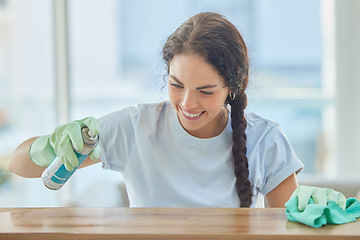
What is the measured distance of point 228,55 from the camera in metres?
1.31

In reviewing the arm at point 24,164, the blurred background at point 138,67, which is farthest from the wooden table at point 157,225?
the blurred background at point 138,67

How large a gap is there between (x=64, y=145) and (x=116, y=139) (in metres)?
0.39

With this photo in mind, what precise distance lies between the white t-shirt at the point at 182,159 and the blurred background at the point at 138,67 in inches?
60.4

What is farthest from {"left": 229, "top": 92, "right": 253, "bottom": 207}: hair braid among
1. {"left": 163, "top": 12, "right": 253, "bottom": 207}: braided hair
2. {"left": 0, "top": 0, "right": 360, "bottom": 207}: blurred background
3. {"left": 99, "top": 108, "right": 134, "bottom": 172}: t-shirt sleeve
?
{"left": 0, "top": 0, "right": 360, "bottom": 207}: blurred background

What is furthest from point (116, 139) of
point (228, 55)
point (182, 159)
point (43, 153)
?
point (228, 55)

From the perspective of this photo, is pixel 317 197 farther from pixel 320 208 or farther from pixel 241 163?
pixel 241 163

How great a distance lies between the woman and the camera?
1.36 meters

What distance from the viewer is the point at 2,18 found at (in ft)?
9.55

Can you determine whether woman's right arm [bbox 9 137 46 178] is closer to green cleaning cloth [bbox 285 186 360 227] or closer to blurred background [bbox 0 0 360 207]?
green cleaning cloth [bbox 285 186 360 227]

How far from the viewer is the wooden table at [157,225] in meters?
0.89

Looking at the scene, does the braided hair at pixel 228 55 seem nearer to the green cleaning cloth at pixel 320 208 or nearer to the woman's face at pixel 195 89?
the woman's face at pixel 195 89

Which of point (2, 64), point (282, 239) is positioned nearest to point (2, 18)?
point (2, 64)

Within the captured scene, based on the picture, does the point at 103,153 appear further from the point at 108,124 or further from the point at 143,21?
the point at 143,21

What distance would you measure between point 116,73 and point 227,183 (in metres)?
2.18
